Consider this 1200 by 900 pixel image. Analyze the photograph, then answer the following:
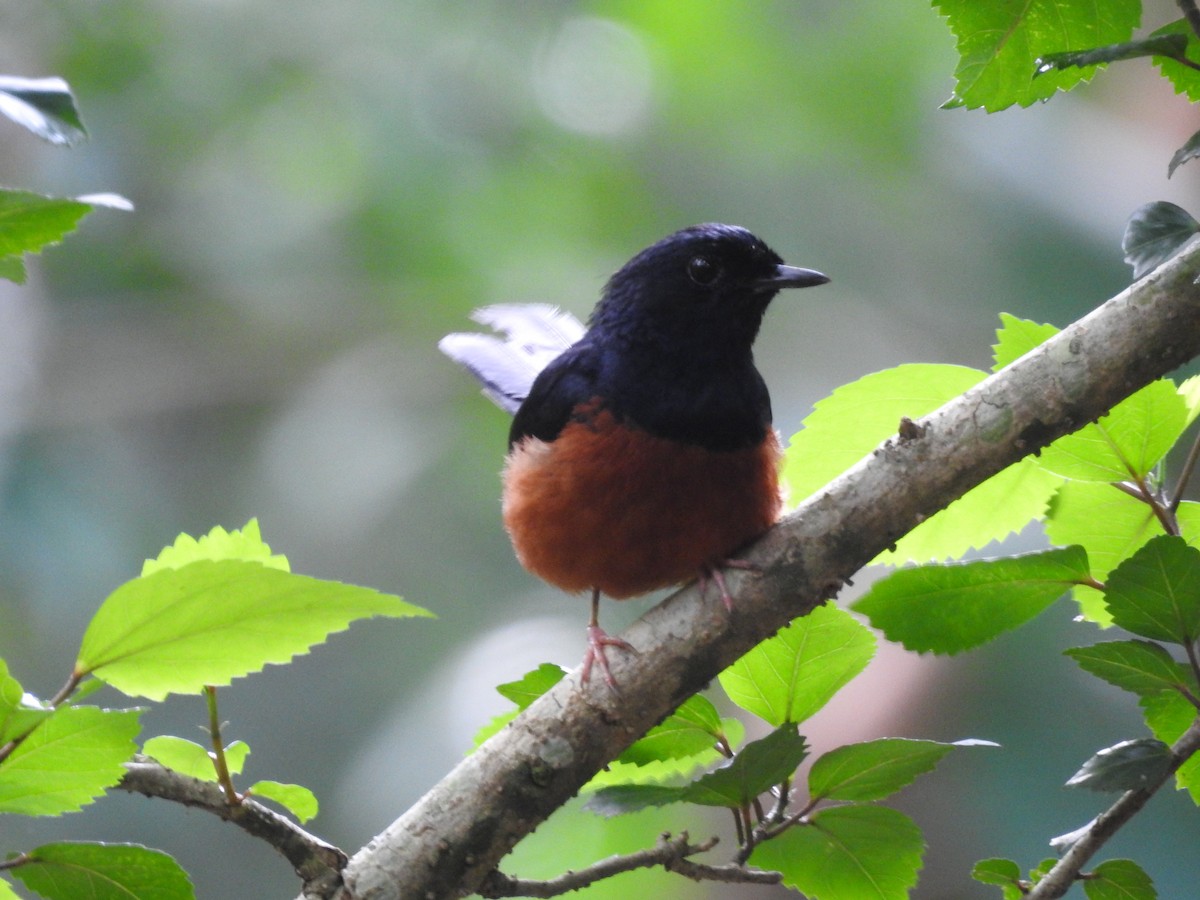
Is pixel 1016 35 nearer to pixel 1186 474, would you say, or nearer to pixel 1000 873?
pixel 1186 474

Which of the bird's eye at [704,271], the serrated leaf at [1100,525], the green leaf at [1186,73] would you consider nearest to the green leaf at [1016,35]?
the green leaf at [1186,73]

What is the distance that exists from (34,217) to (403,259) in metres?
5.07

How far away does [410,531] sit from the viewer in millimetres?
5898

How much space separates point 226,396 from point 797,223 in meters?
2.95

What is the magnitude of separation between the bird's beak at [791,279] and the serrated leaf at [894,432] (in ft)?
2.38

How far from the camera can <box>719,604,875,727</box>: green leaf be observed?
1.25 metres

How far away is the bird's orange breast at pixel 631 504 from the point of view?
184 centimetres

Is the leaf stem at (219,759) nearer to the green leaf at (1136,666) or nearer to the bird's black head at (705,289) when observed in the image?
the green leaf at (1136,666)

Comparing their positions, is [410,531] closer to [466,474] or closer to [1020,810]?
[466,474]

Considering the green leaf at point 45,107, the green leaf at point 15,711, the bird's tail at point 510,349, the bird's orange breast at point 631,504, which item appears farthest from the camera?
the bird's tail at point 510,349

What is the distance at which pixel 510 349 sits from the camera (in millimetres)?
2773

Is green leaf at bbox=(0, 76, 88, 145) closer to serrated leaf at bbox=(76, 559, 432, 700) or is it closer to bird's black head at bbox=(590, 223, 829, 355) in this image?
serrated leaf at bbox=(76, 559, 432, 700)

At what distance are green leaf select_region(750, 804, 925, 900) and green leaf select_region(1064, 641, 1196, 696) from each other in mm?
239

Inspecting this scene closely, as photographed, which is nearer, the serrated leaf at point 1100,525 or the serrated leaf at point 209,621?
the serrated leaf at point 209,621
